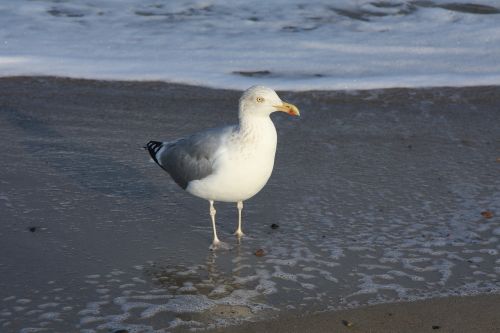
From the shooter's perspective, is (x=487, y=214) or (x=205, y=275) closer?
(x=205, y=275)

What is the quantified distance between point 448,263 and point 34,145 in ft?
11.2

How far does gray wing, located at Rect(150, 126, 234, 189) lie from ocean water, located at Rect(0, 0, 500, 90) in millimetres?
3291

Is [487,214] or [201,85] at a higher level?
[201,85]

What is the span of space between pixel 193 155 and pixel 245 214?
1.88ft

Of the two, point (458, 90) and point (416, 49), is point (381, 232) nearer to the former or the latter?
point (458, 90)

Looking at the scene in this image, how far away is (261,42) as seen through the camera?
1096cm

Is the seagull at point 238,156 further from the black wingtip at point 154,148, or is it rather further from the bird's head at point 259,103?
the black wingtip at point 154,148

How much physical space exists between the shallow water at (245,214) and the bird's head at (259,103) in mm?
704

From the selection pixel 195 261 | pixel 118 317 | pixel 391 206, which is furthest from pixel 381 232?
pixel 118 317

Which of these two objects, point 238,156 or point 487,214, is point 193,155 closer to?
point 238,156

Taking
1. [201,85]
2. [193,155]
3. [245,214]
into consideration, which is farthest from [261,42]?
[193,155]

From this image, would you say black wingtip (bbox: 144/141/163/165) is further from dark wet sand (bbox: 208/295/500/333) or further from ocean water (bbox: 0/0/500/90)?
ocean water (bbox: 0/0/500/90)

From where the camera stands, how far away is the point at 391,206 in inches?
225

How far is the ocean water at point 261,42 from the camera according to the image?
9.13 metres
